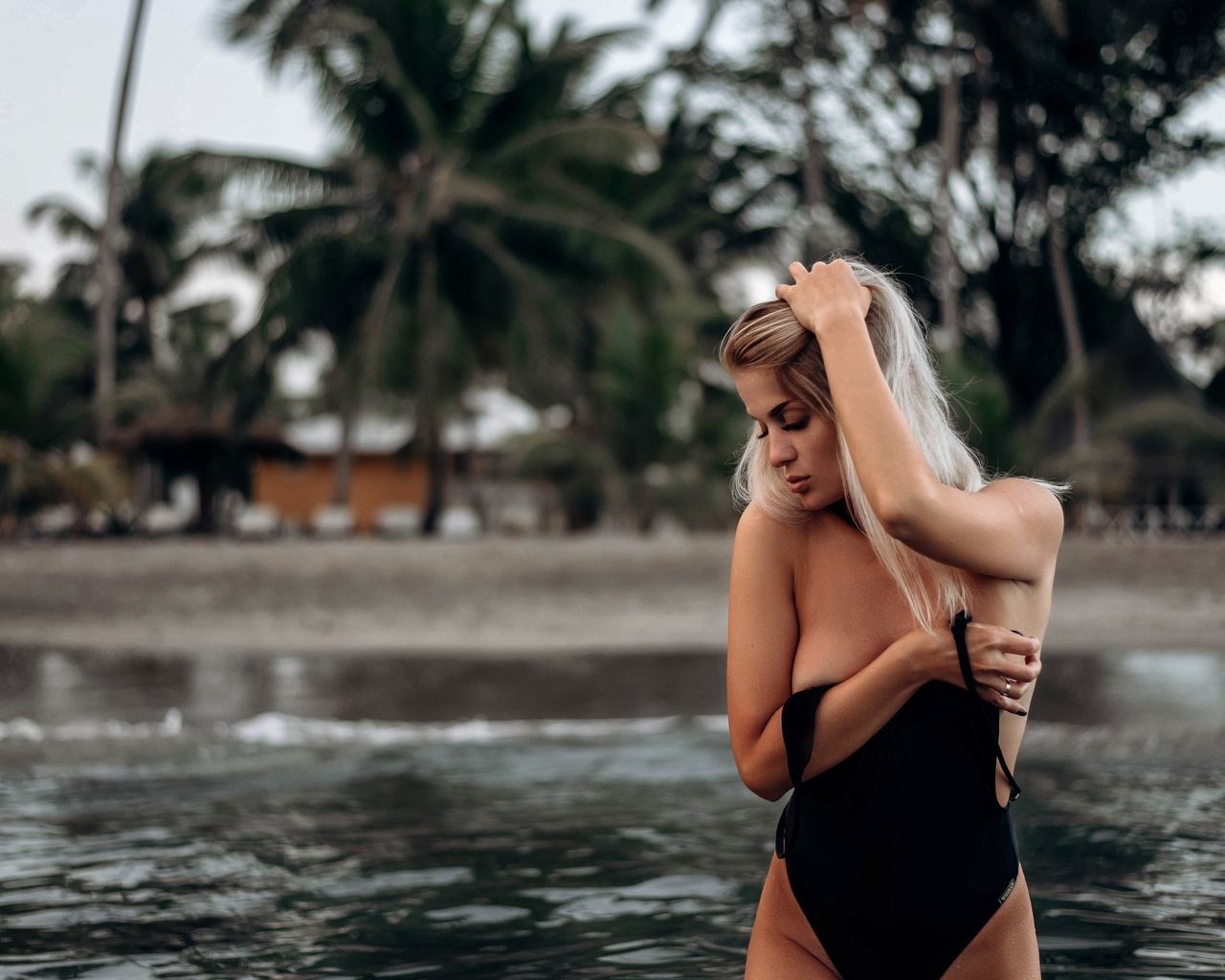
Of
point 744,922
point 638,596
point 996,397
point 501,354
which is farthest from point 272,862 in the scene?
point 501,354

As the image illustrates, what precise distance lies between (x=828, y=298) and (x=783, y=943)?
874 mm

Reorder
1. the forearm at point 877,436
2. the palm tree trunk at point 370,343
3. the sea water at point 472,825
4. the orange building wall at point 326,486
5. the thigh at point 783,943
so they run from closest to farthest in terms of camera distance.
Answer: the forearm at point 877,436
the thigh at point 783,943
the sea water at point 472,825
the palm tree trunk at point 370,343
the orange building wall at point 326,486

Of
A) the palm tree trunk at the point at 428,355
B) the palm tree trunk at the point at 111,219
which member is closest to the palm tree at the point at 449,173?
the palm tree trunk at the point at 428,355

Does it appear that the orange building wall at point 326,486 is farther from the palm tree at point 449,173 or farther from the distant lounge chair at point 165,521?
the palm tree at point 449,173

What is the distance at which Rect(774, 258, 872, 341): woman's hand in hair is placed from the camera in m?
1.61

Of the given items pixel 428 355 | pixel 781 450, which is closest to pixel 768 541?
pixel 781 450

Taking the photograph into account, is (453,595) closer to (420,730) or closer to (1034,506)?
(420,730)

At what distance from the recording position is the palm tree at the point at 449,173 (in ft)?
64.5

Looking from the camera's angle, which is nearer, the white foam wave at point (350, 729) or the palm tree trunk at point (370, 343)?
the white foam wave at point (350, 729)

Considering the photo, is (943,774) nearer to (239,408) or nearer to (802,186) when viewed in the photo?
(239,408)

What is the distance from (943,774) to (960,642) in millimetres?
202

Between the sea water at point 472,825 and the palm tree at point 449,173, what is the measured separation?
450 inches

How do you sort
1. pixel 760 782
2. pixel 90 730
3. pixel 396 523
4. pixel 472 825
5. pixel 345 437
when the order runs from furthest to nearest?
pixel 396 523
pixel 345 437
pixel 90 730
pixel 472 825
pixel 760 782

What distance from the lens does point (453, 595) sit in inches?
501
